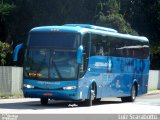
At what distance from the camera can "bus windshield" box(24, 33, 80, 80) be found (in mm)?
24359

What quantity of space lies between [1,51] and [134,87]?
18151 mm

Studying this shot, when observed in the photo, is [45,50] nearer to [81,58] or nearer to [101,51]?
[81,58]

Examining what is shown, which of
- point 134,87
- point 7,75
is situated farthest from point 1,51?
point 134,87

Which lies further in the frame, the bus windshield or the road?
the bus windshield

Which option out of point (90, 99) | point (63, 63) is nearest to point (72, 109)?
point (63, 63)

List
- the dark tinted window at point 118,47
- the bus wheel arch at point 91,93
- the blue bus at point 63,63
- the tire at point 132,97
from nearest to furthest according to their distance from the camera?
1. the blue bus at point 63,63
2. the bus wheel arch at point 91,93
3. the dark tinted window at point 118,47
4. the tire at point 132,97

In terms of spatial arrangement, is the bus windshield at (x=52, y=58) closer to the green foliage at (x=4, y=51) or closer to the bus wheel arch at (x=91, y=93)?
the bus wheel arch at (x=91, y=93)

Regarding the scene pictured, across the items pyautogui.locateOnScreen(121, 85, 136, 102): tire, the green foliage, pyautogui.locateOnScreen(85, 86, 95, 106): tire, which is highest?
the green foliage

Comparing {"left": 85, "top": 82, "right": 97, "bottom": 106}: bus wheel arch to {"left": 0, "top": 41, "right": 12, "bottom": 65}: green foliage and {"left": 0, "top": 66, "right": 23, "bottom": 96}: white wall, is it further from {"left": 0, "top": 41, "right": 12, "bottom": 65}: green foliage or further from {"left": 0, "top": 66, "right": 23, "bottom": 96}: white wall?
{"left": 0, "top": 41, "right": 12, "bottom": 65}: green foliage

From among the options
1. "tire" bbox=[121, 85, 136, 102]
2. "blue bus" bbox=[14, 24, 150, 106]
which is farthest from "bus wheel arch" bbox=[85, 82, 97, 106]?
"tire" bbox=[121, 85, 136, 102]

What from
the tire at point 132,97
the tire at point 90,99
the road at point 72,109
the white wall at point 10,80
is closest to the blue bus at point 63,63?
the tire at point 90,99

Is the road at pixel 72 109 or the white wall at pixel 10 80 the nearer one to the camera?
the road at pixel 72 109

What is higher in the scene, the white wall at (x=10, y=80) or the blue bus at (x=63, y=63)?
the blue bus at (x=63, y=63)

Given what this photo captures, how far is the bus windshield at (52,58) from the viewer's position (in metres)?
24.4
